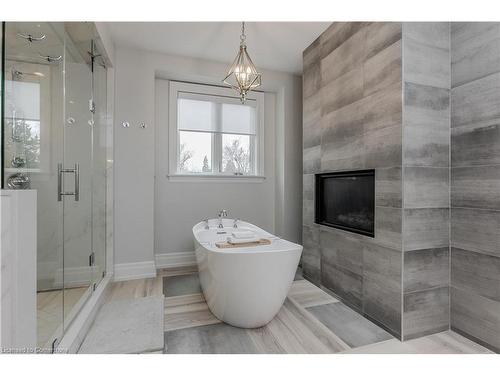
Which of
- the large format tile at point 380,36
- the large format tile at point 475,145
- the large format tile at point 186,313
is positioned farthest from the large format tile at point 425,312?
the large format tile at point 380,36

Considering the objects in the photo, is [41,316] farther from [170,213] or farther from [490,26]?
[490,26]

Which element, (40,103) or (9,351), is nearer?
(9,351)

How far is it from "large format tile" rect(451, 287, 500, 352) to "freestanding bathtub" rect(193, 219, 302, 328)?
1132mm

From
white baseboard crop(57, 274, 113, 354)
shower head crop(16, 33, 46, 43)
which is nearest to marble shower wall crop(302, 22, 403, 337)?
white baseboard crop(57, 274, 113, 354)

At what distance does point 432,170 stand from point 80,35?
2835mm

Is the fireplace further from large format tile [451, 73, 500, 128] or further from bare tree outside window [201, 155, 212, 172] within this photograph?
bare tree outside window [201, 155, 212, 172]

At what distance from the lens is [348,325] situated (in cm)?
180

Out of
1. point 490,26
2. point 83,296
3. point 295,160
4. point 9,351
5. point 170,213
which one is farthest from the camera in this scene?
point 295,160

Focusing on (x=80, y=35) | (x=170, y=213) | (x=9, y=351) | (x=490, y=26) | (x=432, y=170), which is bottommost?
(x=9, y=351)

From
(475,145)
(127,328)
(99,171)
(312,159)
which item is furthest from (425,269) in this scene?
(99,171)

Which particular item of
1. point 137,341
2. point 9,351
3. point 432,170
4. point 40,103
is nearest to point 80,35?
point 40,103

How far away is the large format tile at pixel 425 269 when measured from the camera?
64.4 inches

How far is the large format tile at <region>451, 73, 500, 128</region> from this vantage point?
152 cm

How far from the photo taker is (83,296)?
1.93 meters
